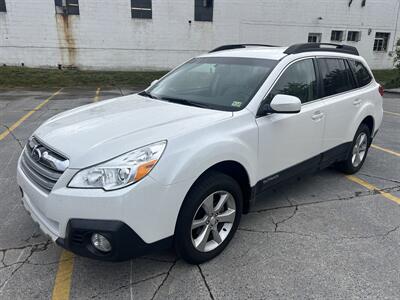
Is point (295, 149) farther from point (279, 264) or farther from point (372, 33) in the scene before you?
point (372, 33)

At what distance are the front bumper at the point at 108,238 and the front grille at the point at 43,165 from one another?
36 cm

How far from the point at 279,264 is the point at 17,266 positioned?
2.17 m

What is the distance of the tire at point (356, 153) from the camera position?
4.59 meters

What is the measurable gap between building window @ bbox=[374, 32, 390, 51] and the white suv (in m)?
27.1

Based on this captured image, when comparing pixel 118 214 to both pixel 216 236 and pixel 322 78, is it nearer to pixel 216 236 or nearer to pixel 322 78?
pixel 216 236

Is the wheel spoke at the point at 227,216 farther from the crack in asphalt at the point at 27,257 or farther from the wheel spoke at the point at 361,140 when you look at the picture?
the wheel spoke at the point at 361,140

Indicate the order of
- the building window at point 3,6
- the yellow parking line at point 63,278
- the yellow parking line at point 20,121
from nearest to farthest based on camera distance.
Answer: the yellow parking line at point 63,278 < the yellow parking line at point 20,121 < the building window at point 3,6

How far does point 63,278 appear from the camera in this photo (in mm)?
2574

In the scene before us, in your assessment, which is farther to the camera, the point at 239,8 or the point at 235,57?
the point at 239,8

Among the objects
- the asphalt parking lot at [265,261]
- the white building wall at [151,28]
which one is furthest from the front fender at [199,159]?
the white building wall at [151,28]

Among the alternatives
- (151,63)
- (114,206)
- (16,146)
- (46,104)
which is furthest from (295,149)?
(151,63)

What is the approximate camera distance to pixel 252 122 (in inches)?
115

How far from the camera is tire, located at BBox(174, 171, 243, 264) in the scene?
2.48 meters

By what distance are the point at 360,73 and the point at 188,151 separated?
134 inches
